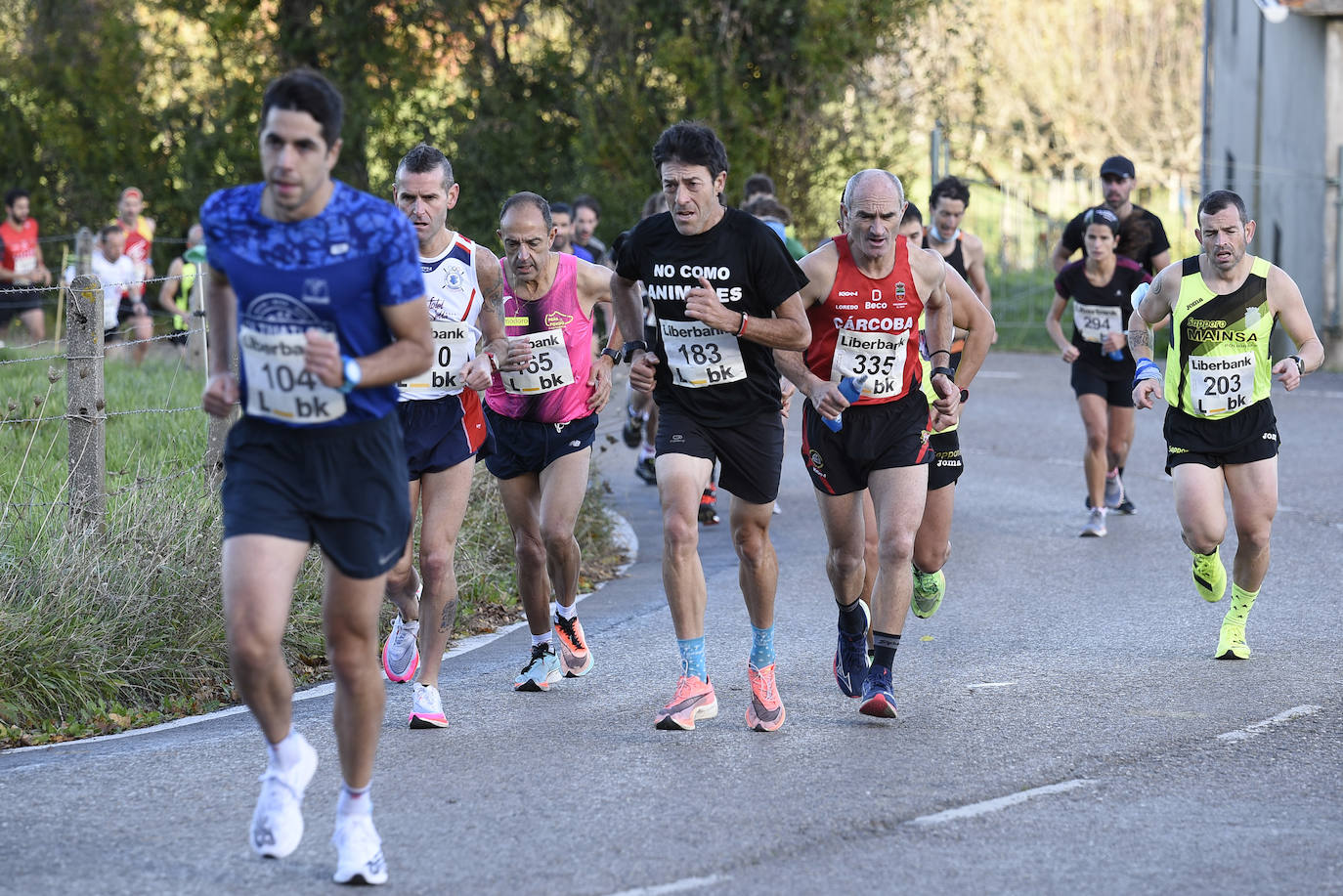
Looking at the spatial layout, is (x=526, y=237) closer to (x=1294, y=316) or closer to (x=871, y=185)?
(x=871, y=185)

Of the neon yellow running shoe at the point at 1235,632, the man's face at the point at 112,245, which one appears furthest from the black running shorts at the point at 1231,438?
the man's face at the point at 112,245

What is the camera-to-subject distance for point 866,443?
6.86 meters

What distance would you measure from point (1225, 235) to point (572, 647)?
337 centimetres

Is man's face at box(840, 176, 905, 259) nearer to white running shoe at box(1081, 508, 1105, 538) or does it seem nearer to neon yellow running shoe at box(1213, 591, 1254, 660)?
neon yellow running shoe at box(1213, 591, 1254, 660)

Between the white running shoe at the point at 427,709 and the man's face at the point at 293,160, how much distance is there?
2.54 m

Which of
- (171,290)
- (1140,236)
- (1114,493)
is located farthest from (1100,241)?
(171,290)

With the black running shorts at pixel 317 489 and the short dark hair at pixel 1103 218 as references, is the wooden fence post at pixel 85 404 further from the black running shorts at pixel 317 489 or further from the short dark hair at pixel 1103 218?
the short dark hair at pixel 1103 218

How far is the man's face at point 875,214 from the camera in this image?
6.70 metres

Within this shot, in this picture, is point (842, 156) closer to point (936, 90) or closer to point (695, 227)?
point (936, 90)

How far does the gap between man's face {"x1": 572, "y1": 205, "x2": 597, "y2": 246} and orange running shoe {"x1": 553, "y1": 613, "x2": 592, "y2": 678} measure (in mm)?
7592

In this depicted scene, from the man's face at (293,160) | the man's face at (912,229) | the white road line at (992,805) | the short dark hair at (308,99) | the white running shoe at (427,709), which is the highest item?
the short dark hair at (308,99)

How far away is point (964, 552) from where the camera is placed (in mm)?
10781

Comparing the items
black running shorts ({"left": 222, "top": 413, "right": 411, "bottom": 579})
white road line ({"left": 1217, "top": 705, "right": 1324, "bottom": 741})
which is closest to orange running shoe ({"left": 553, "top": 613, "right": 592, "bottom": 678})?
white road line ({"left": 1217, "top": 705, "right": 1324, "bottom": 741})

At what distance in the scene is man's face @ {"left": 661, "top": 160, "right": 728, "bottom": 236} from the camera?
643 centimetres
